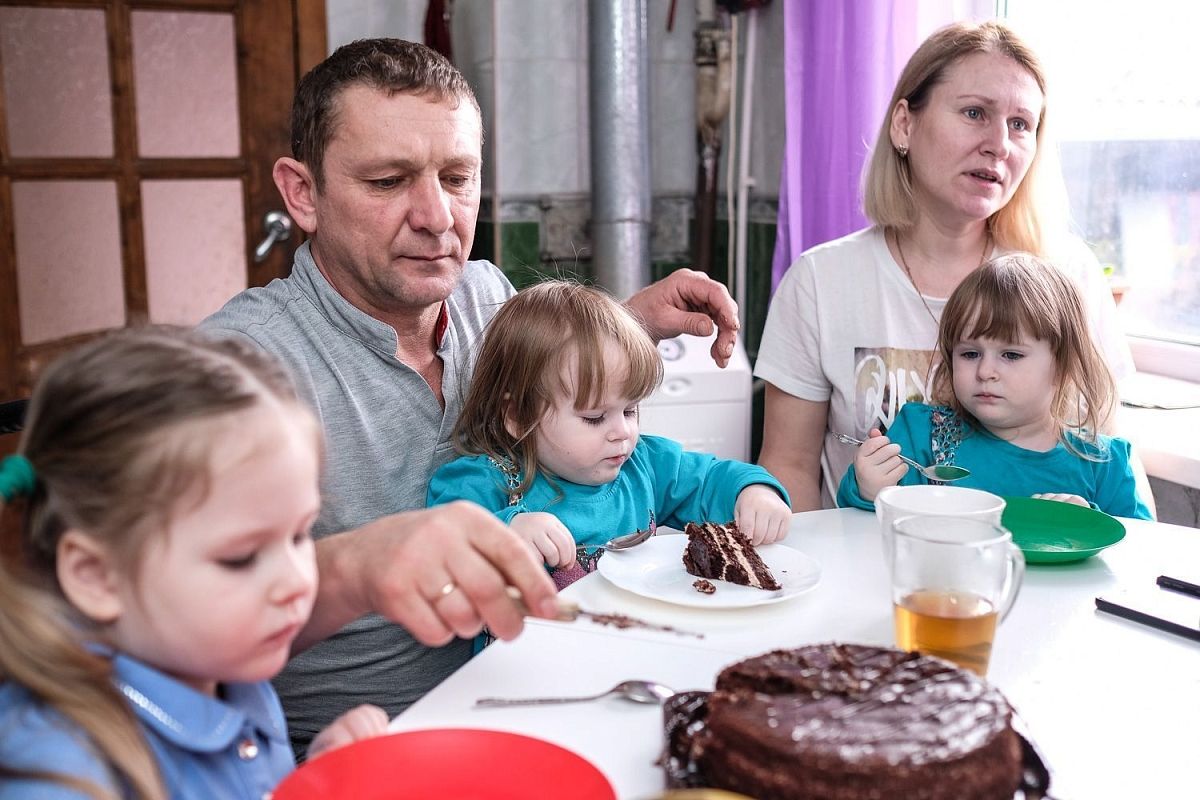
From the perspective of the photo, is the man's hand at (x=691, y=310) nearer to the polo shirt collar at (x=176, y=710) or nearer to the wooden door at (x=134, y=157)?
the polo shirt collar at (x=176, y=710)

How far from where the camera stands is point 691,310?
2.07m

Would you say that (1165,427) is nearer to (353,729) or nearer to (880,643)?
(880,643)

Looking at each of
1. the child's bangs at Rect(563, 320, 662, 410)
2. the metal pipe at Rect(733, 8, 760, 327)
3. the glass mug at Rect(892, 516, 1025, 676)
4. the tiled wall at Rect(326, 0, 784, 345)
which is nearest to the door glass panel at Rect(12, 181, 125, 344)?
the tiled wall at Rect(326, 0, 784, 345)

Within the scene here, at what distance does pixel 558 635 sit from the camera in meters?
1.23

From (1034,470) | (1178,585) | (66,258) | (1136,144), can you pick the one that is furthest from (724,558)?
(66,258)

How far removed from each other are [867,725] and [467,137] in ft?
3.96

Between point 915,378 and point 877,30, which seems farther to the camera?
point 877,30

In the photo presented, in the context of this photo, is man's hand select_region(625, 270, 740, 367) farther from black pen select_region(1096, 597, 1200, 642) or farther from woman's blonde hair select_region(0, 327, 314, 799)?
woman's blonde hair select_region(0, 327, 314, 799)

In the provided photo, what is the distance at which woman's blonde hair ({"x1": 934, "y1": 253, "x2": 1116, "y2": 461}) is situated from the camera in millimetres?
1916

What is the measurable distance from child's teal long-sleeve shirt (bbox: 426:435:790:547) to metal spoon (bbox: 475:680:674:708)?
22.9 inches

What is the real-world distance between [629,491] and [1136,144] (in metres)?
1.89

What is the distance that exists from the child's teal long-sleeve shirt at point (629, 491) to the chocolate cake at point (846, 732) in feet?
2.49

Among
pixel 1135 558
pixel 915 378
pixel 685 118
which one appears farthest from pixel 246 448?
pixel 685 118

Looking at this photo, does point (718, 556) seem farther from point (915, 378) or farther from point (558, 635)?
point (915, 378)
